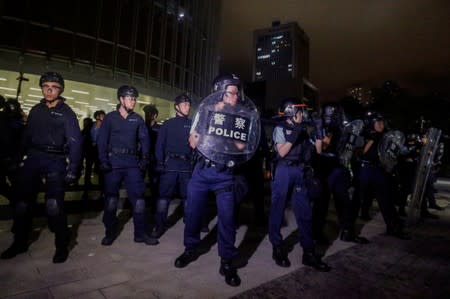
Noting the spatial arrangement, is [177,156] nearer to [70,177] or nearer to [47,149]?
[70,177]

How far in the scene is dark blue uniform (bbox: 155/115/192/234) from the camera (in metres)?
4.31

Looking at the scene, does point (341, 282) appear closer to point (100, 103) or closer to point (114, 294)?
point (114, 294)

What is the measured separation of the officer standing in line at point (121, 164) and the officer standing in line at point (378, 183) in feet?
12.3

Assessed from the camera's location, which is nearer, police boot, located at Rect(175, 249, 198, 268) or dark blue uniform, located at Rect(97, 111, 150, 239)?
police boot, located at Rect(175, 249, 198, 268)

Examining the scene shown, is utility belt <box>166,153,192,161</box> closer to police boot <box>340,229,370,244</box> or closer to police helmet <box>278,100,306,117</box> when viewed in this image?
police helmet <box>278,100,306,117</box>

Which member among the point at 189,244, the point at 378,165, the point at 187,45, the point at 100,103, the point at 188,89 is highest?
the point at 187,45

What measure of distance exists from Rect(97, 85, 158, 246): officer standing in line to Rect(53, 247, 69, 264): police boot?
0.61 meters

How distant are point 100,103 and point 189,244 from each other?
688 inches

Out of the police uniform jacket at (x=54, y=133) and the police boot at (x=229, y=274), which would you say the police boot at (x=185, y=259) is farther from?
the police uniform jacket at (x=54, y=133)

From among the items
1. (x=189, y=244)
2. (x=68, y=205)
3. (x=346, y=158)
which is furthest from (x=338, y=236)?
(x=68, y=205)

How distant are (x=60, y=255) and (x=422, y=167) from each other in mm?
6563

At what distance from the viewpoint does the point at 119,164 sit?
12.4ft

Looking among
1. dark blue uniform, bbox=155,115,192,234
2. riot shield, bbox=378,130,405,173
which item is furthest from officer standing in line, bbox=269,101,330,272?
riot shield, bbox=378,130,405,173

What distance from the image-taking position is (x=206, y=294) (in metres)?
2.55
